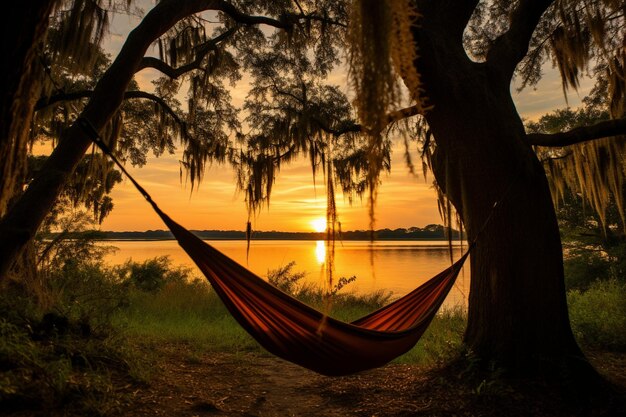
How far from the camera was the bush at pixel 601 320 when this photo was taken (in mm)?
4156

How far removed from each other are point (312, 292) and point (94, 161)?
211 inches

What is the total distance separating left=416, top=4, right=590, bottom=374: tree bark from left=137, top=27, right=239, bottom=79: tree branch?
8.70 feet

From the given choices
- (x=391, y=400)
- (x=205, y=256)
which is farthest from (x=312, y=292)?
(x=205, y=256)

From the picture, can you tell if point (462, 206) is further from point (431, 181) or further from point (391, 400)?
point (391, 400)

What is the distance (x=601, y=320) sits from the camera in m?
4.47

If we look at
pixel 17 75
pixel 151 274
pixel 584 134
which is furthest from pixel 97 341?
pixel 151 274

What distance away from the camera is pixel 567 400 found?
2.42m

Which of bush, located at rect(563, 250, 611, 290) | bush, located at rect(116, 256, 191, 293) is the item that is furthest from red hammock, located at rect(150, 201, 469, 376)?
bush, located at rect(563, 250, 611, 290)

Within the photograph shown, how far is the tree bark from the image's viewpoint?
8.63 ft

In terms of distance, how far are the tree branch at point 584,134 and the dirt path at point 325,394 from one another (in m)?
1.73

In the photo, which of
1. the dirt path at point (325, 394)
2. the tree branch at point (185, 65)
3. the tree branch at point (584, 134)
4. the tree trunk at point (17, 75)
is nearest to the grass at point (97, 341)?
the dirt path at point (325, 394)

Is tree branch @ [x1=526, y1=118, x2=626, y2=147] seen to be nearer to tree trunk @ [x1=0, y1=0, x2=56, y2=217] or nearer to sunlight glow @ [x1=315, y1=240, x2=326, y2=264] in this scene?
sunlight glow @ [x1=315, y1=240, x2=326, y2=264]

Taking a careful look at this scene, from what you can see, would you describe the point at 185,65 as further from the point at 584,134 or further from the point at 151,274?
the point at 151,274

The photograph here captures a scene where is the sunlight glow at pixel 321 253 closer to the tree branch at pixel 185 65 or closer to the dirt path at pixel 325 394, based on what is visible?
the dirt path at pixel 325 394
